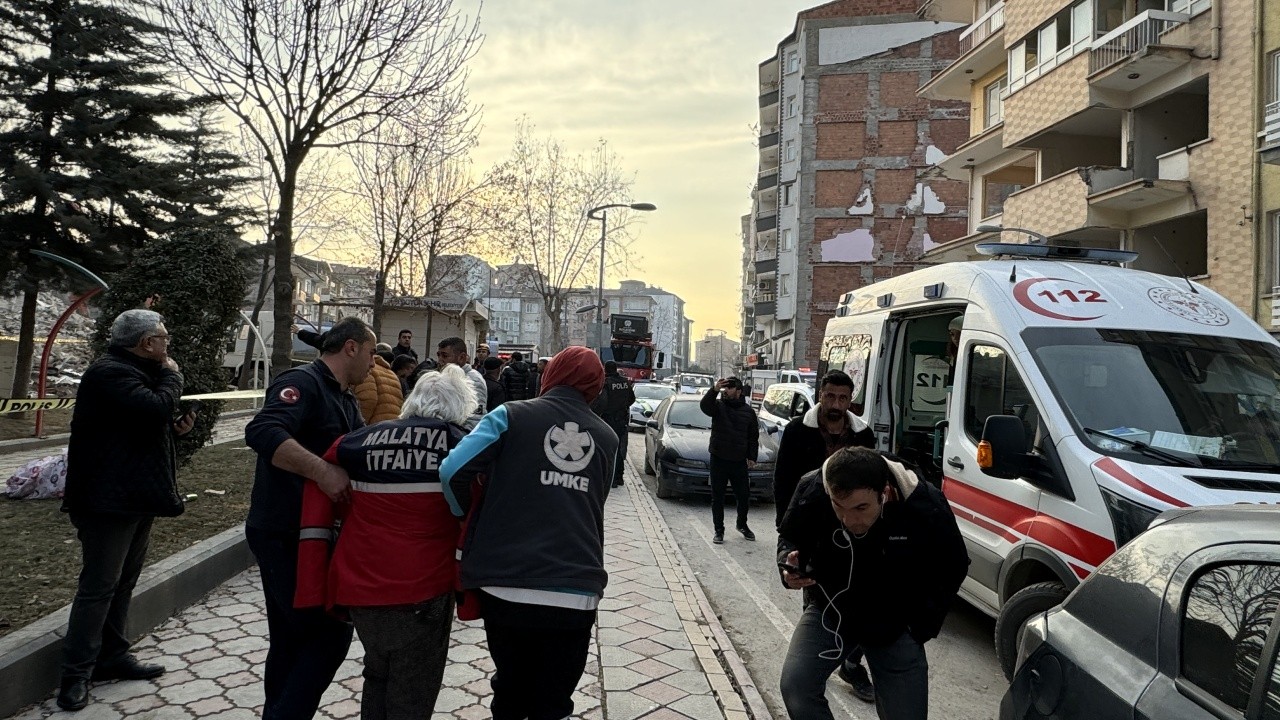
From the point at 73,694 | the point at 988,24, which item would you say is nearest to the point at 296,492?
the point at 73,694

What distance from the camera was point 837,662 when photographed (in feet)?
10.3

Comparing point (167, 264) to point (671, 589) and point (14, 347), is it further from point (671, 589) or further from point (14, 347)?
point (14, 347)

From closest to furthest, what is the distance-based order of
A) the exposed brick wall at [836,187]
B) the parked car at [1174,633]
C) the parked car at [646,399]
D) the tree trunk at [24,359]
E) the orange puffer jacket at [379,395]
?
the parked car at [1174,633] < the orange puffer jacket at [379,395] < the tree trunk at [24,359] < the parked car at [646,399] < the exposed brick wall at [836,187]

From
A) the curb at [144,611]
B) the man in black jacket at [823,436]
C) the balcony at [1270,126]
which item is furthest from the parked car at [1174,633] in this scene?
the balcony at [1270,126]

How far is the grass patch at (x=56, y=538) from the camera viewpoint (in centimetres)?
472

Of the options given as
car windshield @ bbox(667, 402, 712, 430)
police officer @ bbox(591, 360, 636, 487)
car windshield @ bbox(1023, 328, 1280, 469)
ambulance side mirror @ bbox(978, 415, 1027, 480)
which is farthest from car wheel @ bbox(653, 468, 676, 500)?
ambulance side mirror @ bbox(978, 415, 1027, 480)

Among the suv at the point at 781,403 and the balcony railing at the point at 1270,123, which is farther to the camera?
the balcony railing at the point at 1270,123

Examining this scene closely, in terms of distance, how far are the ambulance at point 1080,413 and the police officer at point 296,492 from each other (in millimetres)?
3403

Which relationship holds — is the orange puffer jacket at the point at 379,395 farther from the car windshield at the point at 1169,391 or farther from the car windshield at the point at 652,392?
the car windshield at the point at 652,392

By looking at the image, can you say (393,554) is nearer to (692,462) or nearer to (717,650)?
(717,650)

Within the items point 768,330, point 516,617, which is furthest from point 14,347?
point 768,330

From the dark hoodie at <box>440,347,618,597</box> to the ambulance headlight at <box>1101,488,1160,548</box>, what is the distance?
103 inches

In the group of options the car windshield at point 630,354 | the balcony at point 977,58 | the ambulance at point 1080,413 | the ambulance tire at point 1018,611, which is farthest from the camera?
the car windshield at point 630,354

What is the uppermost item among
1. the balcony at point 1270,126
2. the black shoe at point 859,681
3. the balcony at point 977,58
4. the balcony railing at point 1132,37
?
the balcony at point 977,58
